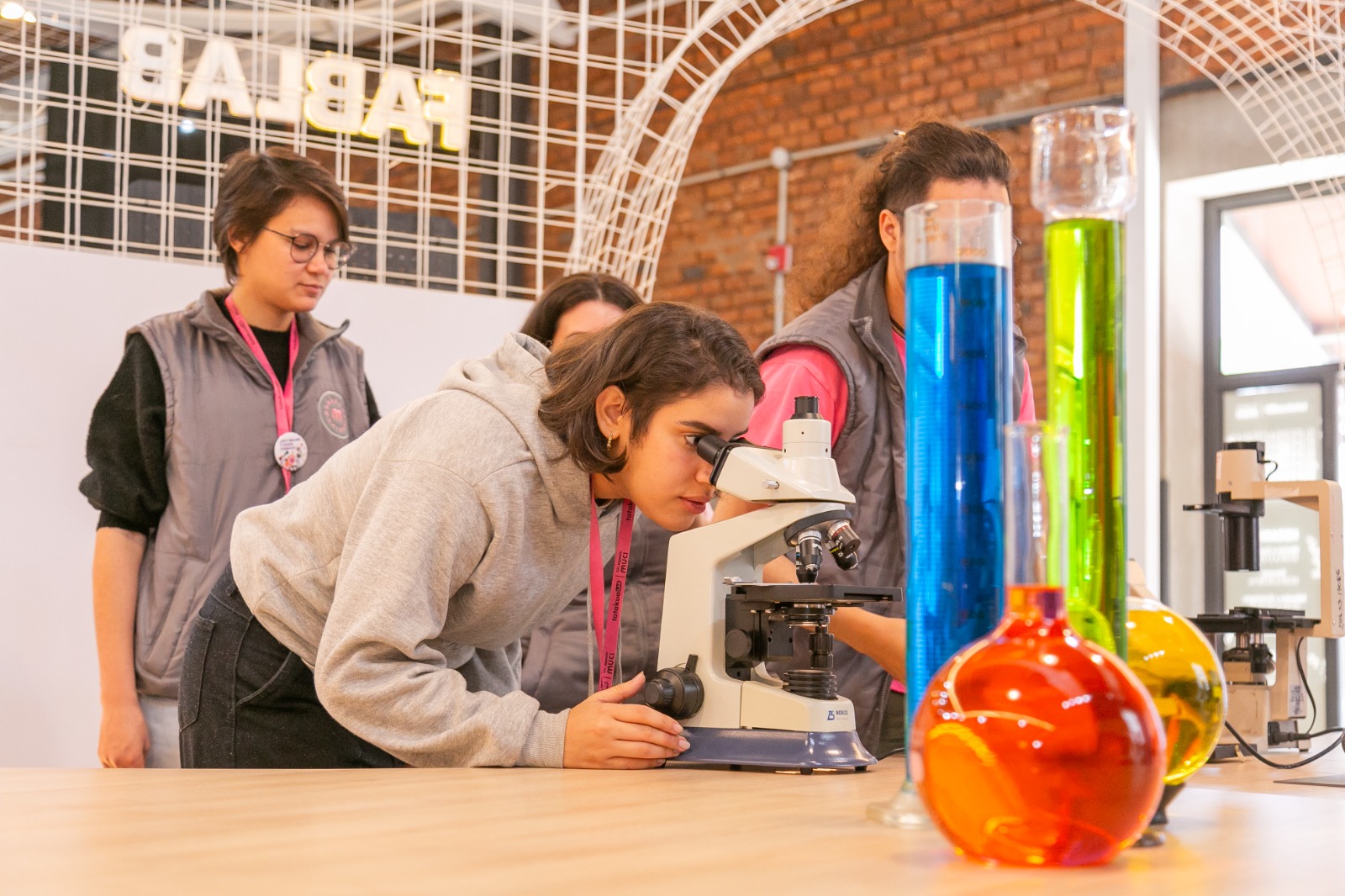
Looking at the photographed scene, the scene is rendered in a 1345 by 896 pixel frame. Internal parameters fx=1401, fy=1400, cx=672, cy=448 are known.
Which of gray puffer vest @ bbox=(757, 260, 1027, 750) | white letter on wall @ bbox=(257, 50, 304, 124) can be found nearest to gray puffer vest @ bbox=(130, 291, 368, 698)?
white letter on wall @ bbox=(257, 50, 304, 124)

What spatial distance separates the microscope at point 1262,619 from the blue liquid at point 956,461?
1026 mm

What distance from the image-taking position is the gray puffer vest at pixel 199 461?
2.19 meters

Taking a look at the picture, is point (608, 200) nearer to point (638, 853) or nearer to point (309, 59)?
point (309, 59)

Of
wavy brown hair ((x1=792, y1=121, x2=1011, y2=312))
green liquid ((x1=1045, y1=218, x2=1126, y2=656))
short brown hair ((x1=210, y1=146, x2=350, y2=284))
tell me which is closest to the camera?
green liquid ((x1=1045, y1=218, x2=1126, y2=656))

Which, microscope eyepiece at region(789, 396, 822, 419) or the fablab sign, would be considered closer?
microscope eyepiece at region(789, 396, 822, 419)

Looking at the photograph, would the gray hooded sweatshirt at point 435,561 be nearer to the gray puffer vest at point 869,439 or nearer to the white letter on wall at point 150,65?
the gray puffer vest at point 869,439

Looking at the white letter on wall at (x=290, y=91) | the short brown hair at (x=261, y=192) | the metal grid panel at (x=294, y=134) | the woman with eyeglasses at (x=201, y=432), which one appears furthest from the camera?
the white letter on wall at (x=290, y=91)

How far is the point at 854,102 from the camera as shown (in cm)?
723

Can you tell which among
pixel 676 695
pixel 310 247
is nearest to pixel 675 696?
pixel 676 695

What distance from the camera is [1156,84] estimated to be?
20.1ft

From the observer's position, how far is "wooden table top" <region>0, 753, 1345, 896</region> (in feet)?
1.84

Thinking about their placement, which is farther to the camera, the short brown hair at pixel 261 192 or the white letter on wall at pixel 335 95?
the white letter on wall at pixel 335 95

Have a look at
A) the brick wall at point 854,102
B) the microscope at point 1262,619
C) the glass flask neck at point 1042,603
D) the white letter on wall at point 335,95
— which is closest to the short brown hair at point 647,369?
the microscope at point 1262,619

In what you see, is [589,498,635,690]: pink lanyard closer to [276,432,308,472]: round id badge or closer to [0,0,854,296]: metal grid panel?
[276,432,308,472]: round id badge
